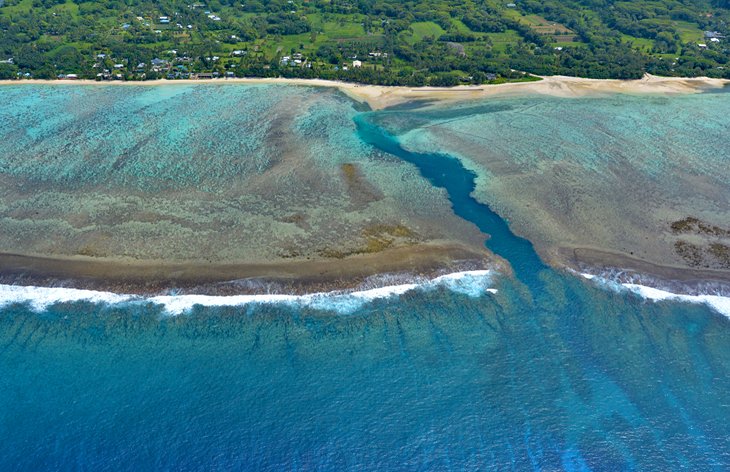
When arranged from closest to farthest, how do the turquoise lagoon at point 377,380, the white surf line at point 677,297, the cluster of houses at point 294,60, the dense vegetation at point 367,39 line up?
the turquoise lagoon at point 377,380 → the white surf line at point 677,297 → the dense vegetation at point 367,39 → the cluster of houses at point 294,60

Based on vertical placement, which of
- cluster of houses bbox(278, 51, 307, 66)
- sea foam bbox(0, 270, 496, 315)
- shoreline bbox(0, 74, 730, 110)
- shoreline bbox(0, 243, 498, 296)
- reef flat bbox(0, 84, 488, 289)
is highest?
cluster of houses bbox(278, 51, 307, 66)

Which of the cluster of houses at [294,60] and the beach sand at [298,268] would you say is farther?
the cluster of houses at [294,60]

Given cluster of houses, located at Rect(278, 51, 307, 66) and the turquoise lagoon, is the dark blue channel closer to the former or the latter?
the turquoise lagoon

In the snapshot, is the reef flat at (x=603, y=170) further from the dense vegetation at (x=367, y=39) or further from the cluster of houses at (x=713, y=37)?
the cluster of houses at (x=713, y=37)

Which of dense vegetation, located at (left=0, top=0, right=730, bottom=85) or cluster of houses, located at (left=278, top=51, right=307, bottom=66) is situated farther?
cluster of houses, located at (left=278, top=51, right=307, bottom=66)

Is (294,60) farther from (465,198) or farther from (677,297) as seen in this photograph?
(677,297)

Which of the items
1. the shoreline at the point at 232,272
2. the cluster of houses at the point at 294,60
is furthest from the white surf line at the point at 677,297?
the cluster of houses at the point at 294,60

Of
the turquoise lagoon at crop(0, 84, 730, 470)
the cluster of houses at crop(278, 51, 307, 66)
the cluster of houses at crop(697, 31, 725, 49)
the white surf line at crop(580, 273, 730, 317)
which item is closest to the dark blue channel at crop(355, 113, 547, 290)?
the turquoise lagoon at crop(0, 84, 730, 470)
